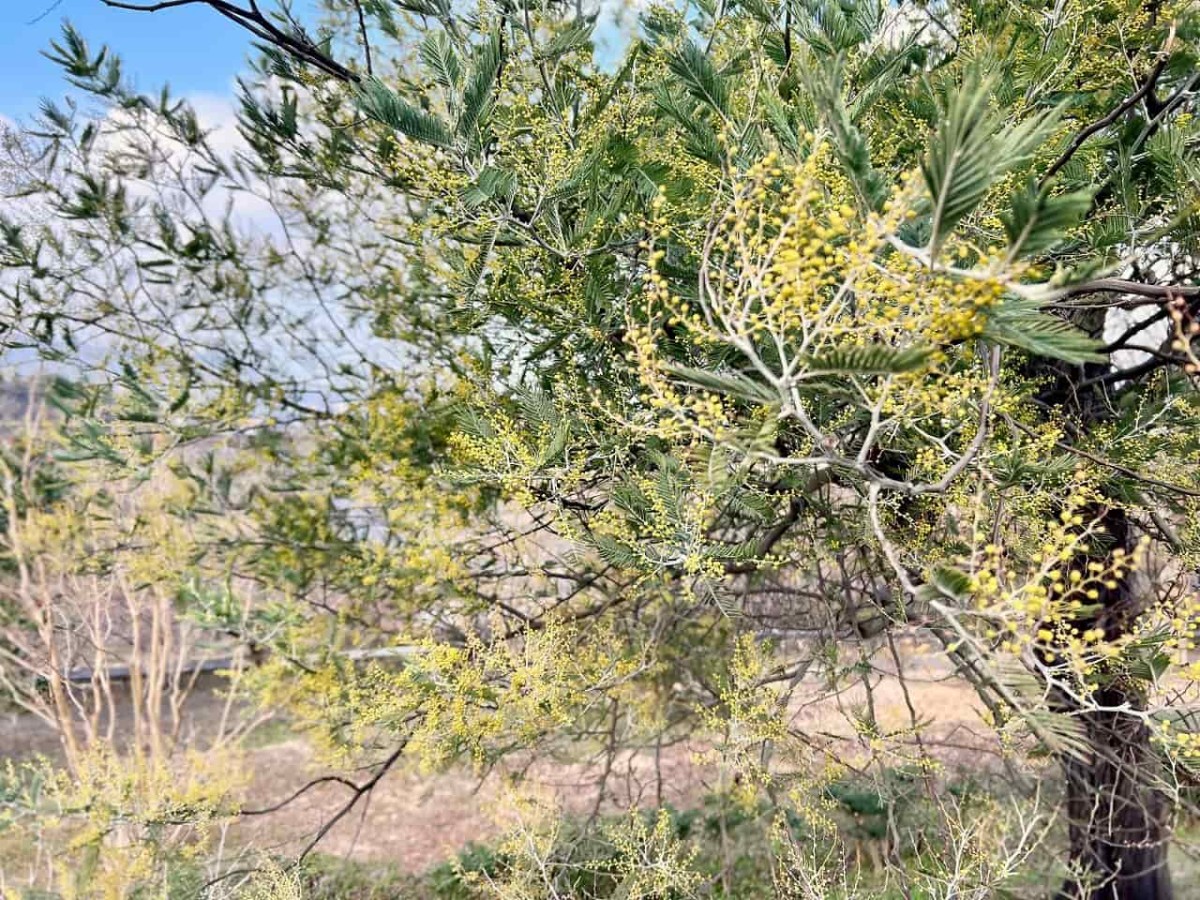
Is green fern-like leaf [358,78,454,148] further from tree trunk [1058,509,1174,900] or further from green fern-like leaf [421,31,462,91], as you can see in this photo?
tree trunk [1058,509,1174,900]

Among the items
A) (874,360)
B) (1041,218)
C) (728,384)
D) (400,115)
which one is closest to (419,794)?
(400,115)

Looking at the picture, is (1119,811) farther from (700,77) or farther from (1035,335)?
(700,77)

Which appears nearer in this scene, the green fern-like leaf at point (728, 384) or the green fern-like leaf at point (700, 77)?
the green fern-like leaf at point (728, 384)

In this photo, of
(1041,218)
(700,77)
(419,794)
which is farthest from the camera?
Answer: (419,794)

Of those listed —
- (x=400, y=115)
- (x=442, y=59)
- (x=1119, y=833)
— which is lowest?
(x=1119, y=833)

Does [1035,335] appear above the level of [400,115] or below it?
below

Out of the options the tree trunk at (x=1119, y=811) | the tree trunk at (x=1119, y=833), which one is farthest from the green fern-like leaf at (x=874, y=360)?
the tree trunk at (x=1119, y=833)

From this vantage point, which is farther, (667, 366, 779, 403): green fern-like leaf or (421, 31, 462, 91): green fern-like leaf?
(421, 31, 462, 91): green fern-like leaf

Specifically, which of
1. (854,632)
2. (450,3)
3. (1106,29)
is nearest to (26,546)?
(450,3)

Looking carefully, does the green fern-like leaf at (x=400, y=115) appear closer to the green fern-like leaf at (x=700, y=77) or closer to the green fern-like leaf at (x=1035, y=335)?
the green fern-like leaf at (x=700, y=77)

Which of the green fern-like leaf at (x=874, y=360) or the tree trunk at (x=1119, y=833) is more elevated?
the green fern-like leaf at (x=874, y=360)

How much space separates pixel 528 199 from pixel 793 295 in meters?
0.79

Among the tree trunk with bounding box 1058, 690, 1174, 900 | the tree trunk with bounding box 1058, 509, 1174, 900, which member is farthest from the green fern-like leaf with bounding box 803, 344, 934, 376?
the tree trunk with bounding box 1058, 690, 1174, 900

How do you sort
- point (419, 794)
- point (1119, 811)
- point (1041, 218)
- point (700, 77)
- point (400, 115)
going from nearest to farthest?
point (1041, 218), point (400, 115), point (700, 77), point (1119, 811), point (419, 794)
